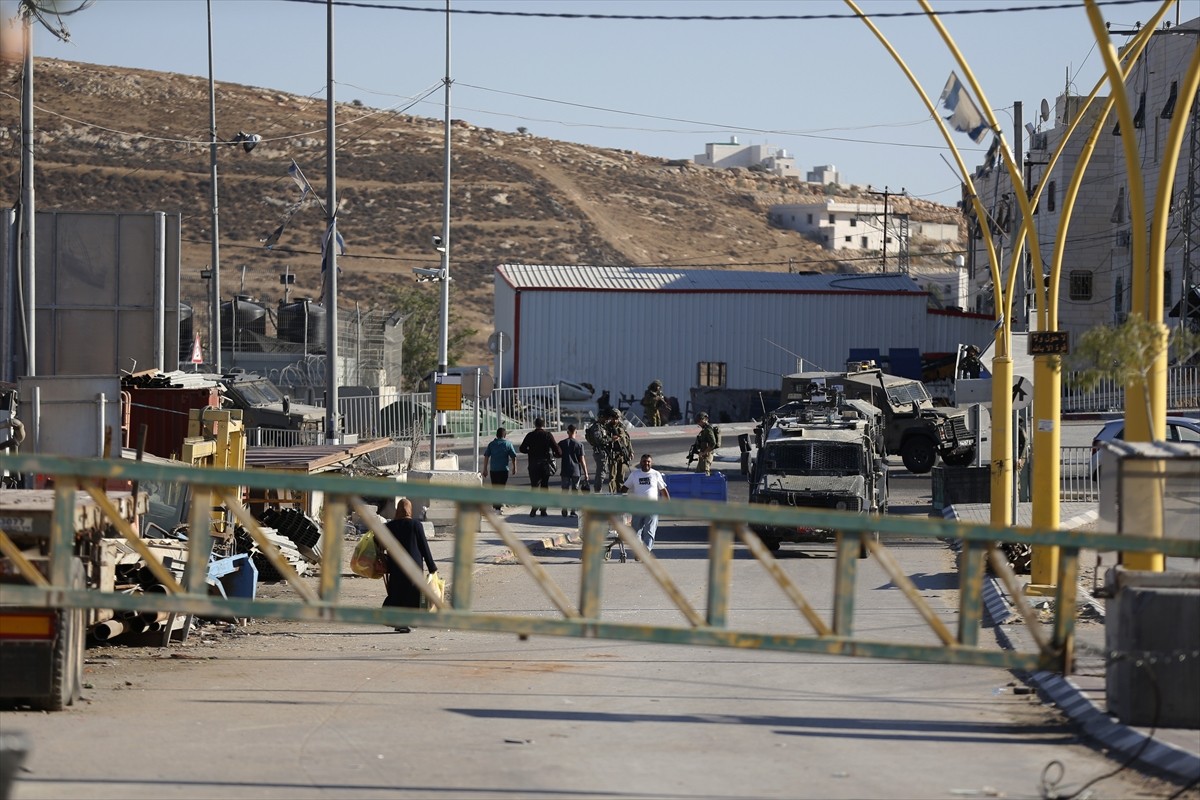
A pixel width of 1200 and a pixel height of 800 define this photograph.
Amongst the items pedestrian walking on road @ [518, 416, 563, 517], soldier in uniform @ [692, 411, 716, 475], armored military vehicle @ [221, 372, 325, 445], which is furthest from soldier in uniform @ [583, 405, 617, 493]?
armored military vehicle @ [221, 372, 325, 445]

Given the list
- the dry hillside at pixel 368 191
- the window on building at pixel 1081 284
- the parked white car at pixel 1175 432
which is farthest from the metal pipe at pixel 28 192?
the dry hillside at pixel 368 191

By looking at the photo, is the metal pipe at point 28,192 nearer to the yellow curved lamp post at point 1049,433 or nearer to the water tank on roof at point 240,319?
the yellow curved lamp post at point 1049,433

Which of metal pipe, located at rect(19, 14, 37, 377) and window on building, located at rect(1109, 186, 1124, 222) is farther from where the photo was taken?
window on building, located at rect(1109, 186, 1124, 222)

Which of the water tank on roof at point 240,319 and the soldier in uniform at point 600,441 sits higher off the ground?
the water tank on roof at point 240,319

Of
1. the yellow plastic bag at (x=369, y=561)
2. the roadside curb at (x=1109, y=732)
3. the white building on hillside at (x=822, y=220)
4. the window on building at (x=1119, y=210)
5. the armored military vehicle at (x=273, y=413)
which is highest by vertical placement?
the white building on hillside at (x=822, y=220)

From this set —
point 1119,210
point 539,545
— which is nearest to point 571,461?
point 539,545

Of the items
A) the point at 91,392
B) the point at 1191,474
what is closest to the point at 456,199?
the point at 91,392

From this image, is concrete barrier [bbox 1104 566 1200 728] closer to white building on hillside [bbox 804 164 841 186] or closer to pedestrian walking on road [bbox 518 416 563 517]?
pedestrian walking on road [bbox 518 416 563 517]

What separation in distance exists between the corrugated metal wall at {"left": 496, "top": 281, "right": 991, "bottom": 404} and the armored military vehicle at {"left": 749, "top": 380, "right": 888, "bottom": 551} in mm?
30048

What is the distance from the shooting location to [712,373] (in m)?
55.4

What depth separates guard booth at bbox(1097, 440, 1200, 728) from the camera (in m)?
9.09

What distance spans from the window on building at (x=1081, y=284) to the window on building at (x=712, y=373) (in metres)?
14.2

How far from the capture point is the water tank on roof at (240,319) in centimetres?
4891

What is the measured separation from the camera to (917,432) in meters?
33.0
